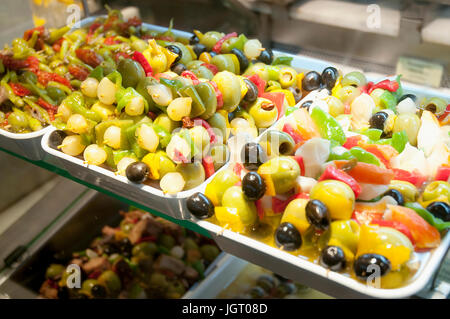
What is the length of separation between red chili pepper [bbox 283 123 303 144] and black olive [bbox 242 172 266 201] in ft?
0.61

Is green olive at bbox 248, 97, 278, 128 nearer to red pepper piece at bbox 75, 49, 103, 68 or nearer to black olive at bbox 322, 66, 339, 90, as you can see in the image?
black olive at bbox 322, 66, 339, 90

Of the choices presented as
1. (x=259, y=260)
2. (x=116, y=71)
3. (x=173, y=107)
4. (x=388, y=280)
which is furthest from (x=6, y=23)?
(x=388, y=280)

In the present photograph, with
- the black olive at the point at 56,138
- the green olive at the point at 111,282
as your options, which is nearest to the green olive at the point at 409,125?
the black olive at the point at 56,138

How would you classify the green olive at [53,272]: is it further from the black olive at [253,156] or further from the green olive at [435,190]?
the green olive at [435,190]

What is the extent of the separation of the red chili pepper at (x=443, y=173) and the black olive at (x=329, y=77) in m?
0.40

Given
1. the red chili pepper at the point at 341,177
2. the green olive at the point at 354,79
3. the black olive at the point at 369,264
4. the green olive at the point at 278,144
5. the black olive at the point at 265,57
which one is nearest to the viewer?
the black olive at the point at 369,264

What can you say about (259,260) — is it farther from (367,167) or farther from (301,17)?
(301,17)

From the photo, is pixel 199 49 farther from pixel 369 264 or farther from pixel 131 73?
pixel 369 264

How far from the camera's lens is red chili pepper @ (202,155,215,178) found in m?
0.98

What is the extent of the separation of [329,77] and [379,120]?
0.78 ft

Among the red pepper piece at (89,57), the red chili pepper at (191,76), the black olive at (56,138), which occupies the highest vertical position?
the red chili pepper at (191,76)

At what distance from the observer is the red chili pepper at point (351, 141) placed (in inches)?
37.4

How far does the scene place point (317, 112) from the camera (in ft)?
3.27
